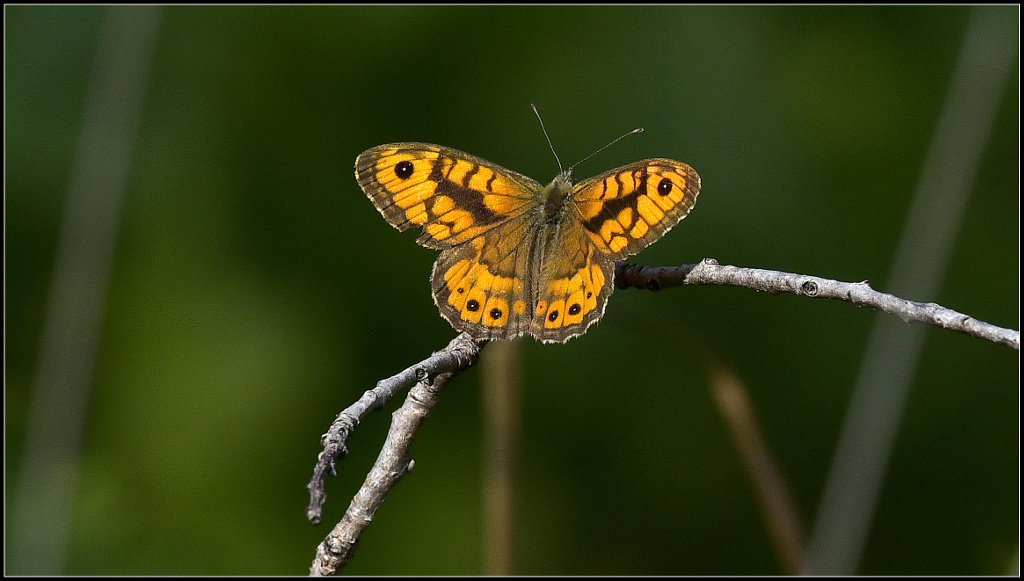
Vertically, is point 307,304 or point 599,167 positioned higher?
point 599,167

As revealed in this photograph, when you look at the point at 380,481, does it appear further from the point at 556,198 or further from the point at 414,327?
the point at 414,327

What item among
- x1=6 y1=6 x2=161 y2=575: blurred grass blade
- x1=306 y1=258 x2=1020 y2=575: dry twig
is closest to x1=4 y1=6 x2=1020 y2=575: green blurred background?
x1=6 y1=6 x2=161 y2=575: blurred grass blade

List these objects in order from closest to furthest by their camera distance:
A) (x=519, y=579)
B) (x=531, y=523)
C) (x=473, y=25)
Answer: (x=519, y=579) < (x=531, y=523) < (x=473, y=25)

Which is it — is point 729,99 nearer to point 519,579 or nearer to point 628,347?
point 628,347

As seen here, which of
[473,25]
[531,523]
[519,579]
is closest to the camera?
[519,579]

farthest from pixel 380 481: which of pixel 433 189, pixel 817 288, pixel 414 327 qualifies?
pixel 414 327

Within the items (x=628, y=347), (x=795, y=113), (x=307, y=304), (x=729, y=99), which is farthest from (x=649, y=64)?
(x=307, y=304)
